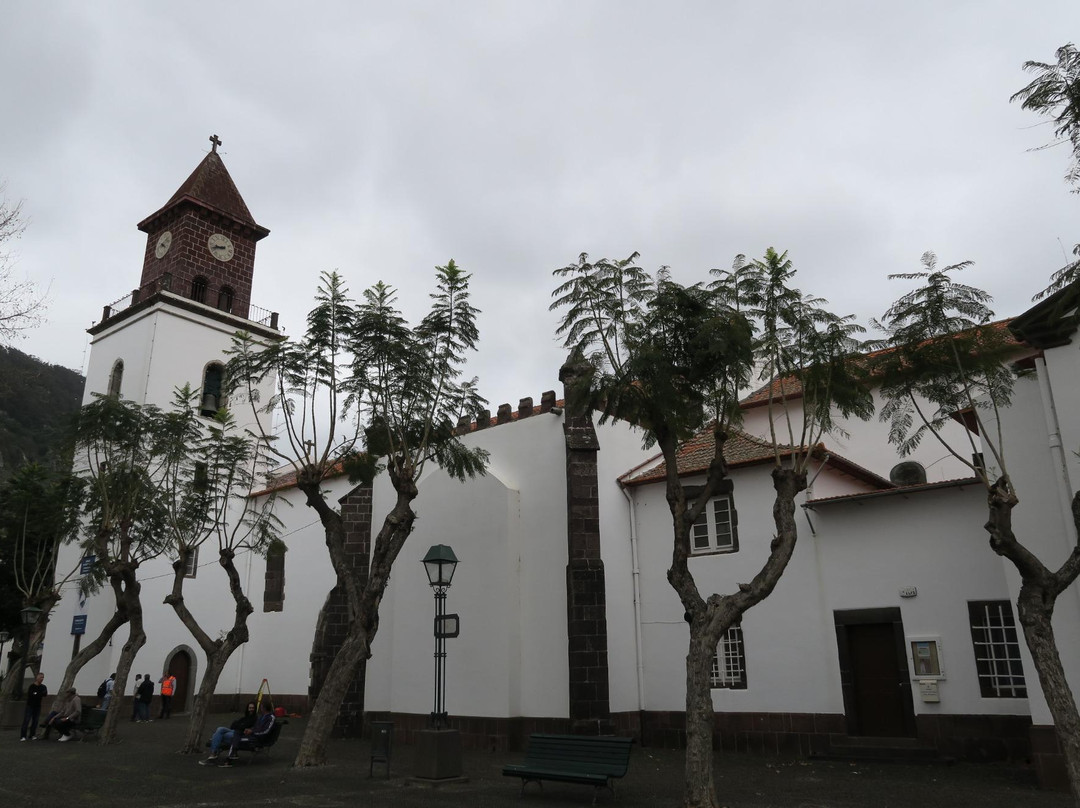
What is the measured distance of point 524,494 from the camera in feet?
67.7

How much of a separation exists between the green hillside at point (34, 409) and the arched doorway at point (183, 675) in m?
8.39

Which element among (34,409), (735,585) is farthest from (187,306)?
(34,409)

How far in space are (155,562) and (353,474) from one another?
53.3 ft

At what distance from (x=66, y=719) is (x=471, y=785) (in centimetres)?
1200

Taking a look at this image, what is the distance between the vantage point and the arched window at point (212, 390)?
32.0 m

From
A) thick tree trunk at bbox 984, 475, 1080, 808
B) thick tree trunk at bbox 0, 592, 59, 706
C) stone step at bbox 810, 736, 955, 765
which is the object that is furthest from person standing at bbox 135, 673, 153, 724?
thick tree trunk at bbox 984, 475, 1080, 808

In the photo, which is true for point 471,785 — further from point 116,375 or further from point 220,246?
point 220,246

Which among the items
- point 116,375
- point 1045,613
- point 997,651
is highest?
point 116,375

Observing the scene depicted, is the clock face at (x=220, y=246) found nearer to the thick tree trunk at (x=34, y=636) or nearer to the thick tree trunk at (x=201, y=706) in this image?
the thick tree trunk at (x=34, y=636)

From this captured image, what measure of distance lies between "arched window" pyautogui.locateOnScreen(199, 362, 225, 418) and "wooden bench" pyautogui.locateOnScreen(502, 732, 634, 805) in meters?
23.2

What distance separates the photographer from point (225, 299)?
3509cm

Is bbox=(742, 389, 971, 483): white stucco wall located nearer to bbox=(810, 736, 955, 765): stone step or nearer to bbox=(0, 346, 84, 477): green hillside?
bbox=(810, 736, 955, 765): stone step

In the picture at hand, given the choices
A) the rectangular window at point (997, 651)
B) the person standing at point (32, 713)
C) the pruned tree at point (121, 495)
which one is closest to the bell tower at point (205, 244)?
the pruned tree at point (121, 495)

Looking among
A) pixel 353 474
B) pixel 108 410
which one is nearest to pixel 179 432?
pixel 108 410
